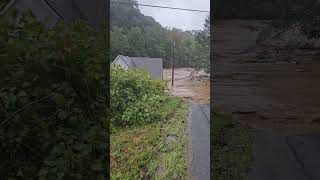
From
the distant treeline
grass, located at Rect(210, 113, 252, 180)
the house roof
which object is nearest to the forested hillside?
the house roof

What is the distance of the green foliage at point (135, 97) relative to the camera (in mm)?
3102

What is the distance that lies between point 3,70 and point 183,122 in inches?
54.4

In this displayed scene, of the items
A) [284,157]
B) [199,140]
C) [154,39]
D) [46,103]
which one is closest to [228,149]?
[199,140]

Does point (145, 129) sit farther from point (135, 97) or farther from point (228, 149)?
point (228, 149)

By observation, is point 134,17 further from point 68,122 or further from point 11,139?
point 11,139

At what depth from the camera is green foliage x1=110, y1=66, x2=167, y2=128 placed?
10.2 ft

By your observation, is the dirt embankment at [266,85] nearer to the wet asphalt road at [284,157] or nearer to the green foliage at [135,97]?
the wet asphalt road at [284,157]

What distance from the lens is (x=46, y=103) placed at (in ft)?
8.07

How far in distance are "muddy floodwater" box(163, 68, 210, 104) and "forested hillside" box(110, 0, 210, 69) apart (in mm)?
59

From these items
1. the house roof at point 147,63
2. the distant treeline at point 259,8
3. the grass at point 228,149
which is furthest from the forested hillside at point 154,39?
the grass at point 228,149

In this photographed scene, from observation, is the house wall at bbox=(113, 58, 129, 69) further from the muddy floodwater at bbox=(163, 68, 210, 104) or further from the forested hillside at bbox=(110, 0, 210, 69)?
the muddy floodwater at bbox=(163, 68, 210, 104)

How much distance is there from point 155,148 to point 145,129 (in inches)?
6.3

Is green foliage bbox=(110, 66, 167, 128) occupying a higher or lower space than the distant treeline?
lower

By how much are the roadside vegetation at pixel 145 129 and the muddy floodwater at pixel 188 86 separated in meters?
0.06
